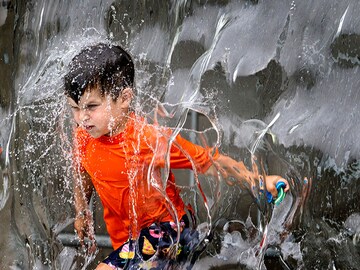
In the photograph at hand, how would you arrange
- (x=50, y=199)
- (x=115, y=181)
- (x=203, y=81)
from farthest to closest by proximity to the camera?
(x=50, y=199), (x=203, y=81), (x=115, y=181)

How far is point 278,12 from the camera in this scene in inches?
135

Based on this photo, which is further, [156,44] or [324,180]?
[156,44]

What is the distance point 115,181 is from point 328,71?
3.09 feet

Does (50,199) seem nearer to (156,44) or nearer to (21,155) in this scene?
(21,155)

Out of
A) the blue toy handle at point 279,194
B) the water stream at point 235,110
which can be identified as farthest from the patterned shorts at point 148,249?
the blue toy handle at point 279,194

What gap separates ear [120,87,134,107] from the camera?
10.2 feet

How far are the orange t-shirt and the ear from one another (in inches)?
2.4

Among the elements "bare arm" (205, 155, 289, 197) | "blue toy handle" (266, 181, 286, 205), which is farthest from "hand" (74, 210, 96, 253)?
"blue toy handle" (266, 181, 286, 205)

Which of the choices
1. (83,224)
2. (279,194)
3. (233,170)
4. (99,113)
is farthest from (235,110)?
(83,224)

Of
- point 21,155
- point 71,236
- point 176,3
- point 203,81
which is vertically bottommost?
point 71,236

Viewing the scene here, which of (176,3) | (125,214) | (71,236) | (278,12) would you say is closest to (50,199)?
(71,236)

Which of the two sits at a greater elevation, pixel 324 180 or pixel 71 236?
pixel 324 180

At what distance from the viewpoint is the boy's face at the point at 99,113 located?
9.83ft

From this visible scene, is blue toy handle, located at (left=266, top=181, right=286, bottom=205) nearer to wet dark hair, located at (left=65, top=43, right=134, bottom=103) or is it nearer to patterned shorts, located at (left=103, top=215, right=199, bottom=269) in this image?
patterned shorts, located at (left=103, top=215, right=199, bottom=269)
